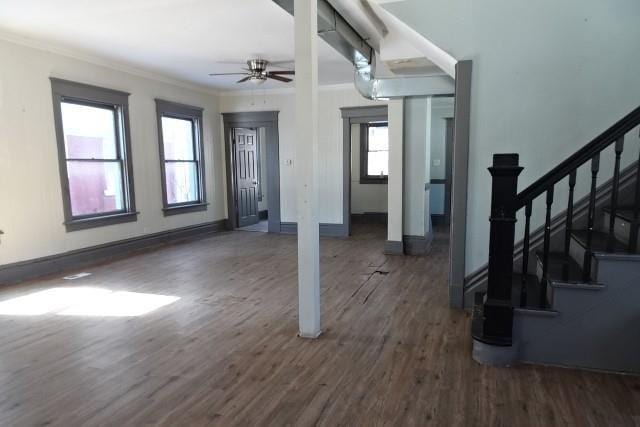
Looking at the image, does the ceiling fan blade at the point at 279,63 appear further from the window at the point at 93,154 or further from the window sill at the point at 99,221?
the window sill at the point at 99,221

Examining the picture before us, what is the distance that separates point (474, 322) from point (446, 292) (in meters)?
1.27

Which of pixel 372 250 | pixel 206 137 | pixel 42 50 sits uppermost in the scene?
pixel 42 50

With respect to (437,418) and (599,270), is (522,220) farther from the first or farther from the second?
(437,418)

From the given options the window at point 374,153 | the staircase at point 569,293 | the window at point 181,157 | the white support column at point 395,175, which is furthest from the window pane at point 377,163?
the staircase at point 569,293

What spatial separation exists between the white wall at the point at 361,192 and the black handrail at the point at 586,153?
22.7ft

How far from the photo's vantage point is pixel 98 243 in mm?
5633

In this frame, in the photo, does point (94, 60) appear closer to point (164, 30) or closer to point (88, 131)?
point (88, 131)

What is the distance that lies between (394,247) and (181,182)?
13.2 feet

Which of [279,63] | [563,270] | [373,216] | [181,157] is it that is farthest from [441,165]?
[563,270]

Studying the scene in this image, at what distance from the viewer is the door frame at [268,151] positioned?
7.82 m

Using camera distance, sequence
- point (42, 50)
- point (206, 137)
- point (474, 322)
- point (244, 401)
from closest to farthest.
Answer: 1. point (244, 401)
2. point (474, 322)
3. point (42, 50)
4. point (206, 137)

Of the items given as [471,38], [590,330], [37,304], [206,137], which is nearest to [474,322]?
[590,330]

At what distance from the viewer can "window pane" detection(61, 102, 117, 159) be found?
17.2ft

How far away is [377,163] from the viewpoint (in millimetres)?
9453
